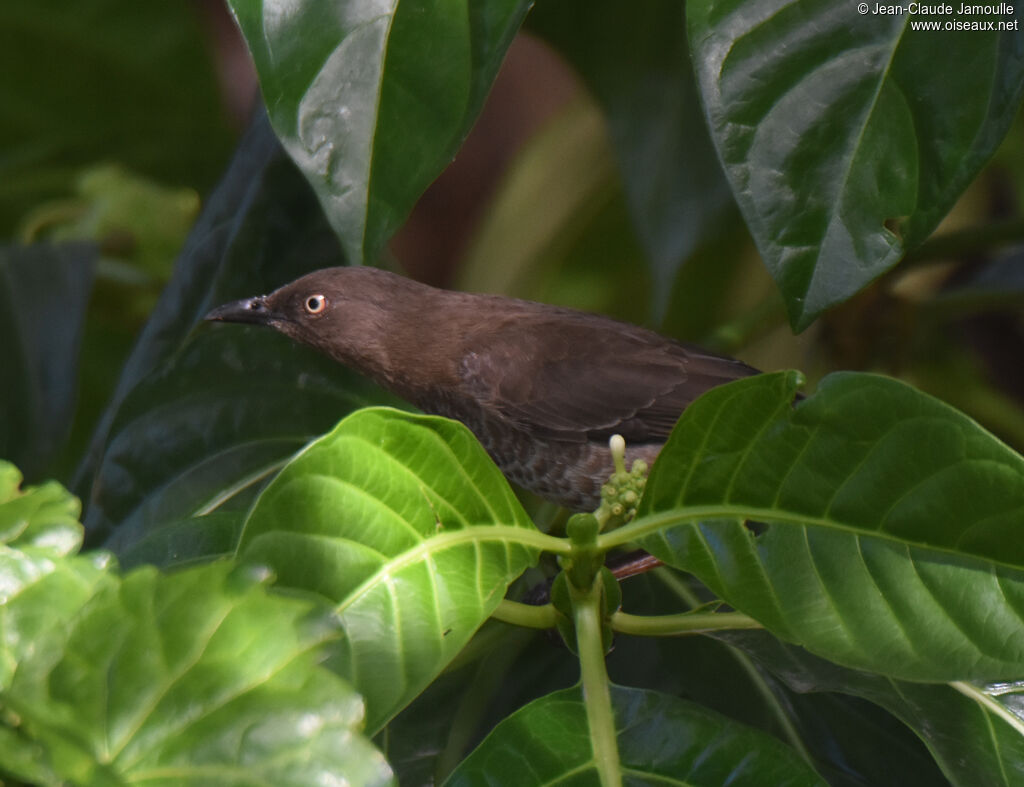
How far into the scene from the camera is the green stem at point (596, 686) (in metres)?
0.74

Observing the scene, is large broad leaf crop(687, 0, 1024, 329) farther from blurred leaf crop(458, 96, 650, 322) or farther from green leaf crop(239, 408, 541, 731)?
blurred leaf crop(458, 96, 650, 322)

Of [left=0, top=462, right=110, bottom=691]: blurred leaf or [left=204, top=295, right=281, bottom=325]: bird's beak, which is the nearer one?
[left=0, top=462, right=110, bottom=691]: blurred leaf

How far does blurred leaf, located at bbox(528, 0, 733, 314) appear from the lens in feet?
5.03

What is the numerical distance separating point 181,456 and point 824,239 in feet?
2.53

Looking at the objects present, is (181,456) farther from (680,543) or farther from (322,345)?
(680,543)

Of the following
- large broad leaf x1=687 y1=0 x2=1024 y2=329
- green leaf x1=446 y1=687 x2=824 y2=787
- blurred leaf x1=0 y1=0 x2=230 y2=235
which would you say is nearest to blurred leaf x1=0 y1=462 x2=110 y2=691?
green leaf x1=446 y1=687 x2=824 y2=787

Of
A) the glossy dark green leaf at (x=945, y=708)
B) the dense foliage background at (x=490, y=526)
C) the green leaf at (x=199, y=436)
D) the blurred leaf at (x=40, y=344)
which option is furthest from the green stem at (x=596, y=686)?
the blurred leaf at (x=40, y=344)

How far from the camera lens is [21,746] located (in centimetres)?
53

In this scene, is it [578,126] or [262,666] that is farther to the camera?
[578,126]

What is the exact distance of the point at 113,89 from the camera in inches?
95.3

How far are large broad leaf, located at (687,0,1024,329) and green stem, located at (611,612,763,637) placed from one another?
230 millimetres

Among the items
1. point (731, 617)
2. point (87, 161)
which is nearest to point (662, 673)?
point (731, 617)

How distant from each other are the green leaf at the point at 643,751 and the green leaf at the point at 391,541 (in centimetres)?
8

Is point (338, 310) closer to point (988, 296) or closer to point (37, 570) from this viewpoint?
point (37, 570)
